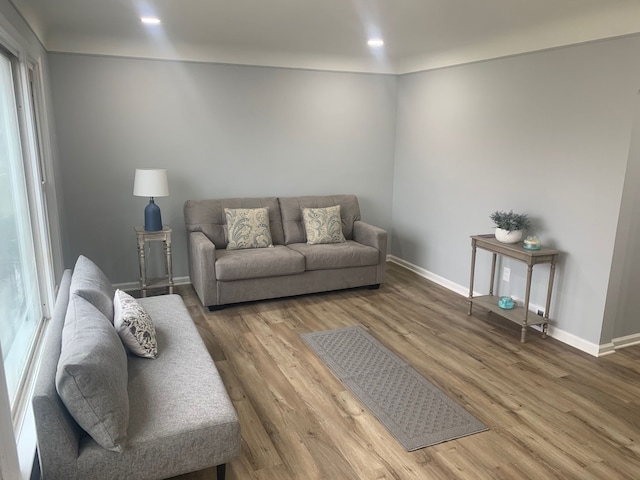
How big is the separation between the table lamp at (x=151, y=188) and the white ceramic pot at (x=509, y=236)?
9.59 ft

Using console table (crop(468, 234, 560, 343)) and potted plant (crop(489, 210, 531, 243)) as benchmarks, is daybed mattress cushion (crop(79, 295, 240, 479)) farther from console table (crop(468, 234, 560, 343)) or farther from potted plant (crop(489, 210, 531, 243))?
potted plant (crop(489, 210, 531, 243))

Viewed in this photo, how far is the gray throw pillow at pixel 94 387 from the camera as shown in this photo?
1.65 metres

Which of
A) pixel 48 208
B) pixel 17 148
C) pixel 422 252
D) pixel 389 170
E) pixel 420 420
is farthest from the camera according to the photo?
pixel 389 170

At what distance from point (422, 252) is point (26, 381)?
4051 mm

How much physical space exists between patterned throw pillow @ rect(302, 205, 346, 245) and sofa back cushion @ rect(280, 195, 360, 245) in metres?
0.09

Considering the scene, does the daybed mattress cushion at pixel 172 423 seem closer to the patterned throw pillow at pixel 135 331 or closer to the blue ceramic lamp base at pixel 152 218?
the patterned throw pillow at pixel 135 331

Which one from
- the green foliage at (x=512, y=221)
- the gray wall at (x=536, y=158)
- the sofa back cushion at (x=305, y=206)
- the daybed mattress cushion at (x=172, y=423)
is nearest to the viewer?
the daybed mattress cushion at (x=172, y=423)

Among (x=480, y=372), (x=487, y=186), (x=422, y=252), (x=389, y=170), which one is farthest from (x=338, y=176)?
(x=480, y=372)

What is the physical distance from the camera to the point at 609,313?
338 centimetres

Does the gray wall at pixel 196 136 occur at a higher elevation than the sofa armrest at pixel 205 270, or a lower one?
higher

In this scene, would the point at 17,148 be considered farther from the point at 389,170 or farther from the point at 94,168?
the point at 389,170

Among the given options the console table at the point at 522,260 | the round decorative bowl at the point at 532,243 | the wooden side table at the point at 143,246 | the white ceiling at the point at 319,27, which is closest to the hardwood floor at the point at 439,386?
the console table at the point at 522,260

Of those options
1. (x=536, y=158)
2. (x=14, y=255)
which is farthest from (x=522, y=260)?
(x=14, y=255)

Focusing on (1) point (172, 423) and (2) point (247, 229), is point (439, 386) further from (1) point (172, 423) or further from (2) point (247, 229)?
(2) point (247, 229)
